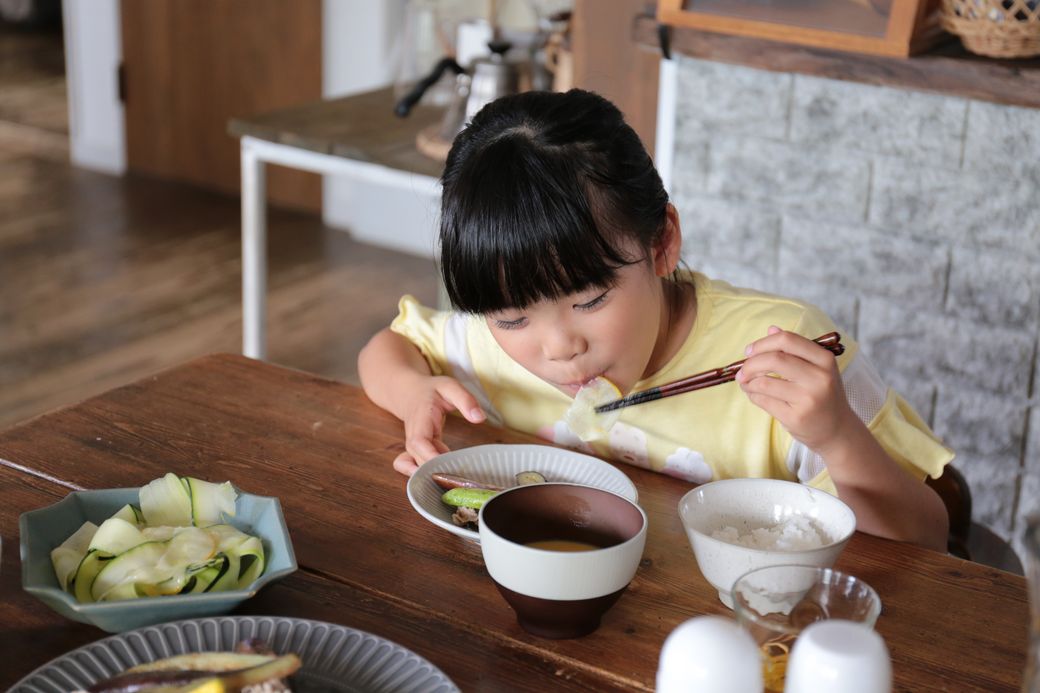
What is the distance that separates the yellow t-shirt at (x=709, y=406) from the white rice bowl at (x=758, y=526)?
0.26 meters

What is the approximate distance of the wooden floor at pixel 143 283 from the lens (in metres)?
3.45

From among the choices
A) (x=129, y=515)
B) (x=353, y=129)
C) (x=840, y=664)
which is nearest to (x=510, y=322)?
(x=129, y=515)

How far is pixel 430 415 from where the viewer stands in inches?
52.0

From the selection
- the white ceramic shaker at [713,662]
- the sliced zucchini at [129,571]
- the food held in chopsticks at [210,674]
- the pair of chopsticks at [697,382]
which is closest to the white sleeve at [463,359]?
the pair of chopsticks at [697,382]

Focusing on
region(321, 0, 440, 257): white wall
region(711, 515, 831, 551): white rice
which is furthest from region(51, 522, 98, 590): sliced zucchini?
region(321, 0, 440, 257): white wall

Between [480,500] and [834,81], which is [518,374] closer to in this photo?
[480,500]

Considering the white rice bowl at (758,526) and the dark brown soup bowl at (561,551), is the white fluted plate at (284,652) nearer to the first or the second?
the dark brown soup bowl at (561,551)

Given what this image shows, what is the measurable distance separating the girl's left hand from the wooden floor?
7.65 ft

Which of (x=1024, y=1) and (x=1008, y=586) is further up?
(x=1024, y=1)

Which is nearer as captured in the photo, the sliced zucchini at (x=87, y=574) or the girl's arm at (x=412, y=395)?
the sliced zucchini at (x=87, y=574)

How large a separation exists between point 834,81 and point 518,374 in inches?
38.1

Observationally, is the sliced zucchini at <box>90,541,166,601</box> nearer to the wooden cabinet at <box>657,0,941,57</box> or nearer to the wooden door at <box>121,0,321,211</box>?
the wooden cabinet at <box>657,0,941,57</box>

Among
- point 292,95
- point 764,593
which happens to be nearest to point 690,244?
point 764,593

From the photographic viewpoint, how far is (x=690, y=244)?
2.37 meters
